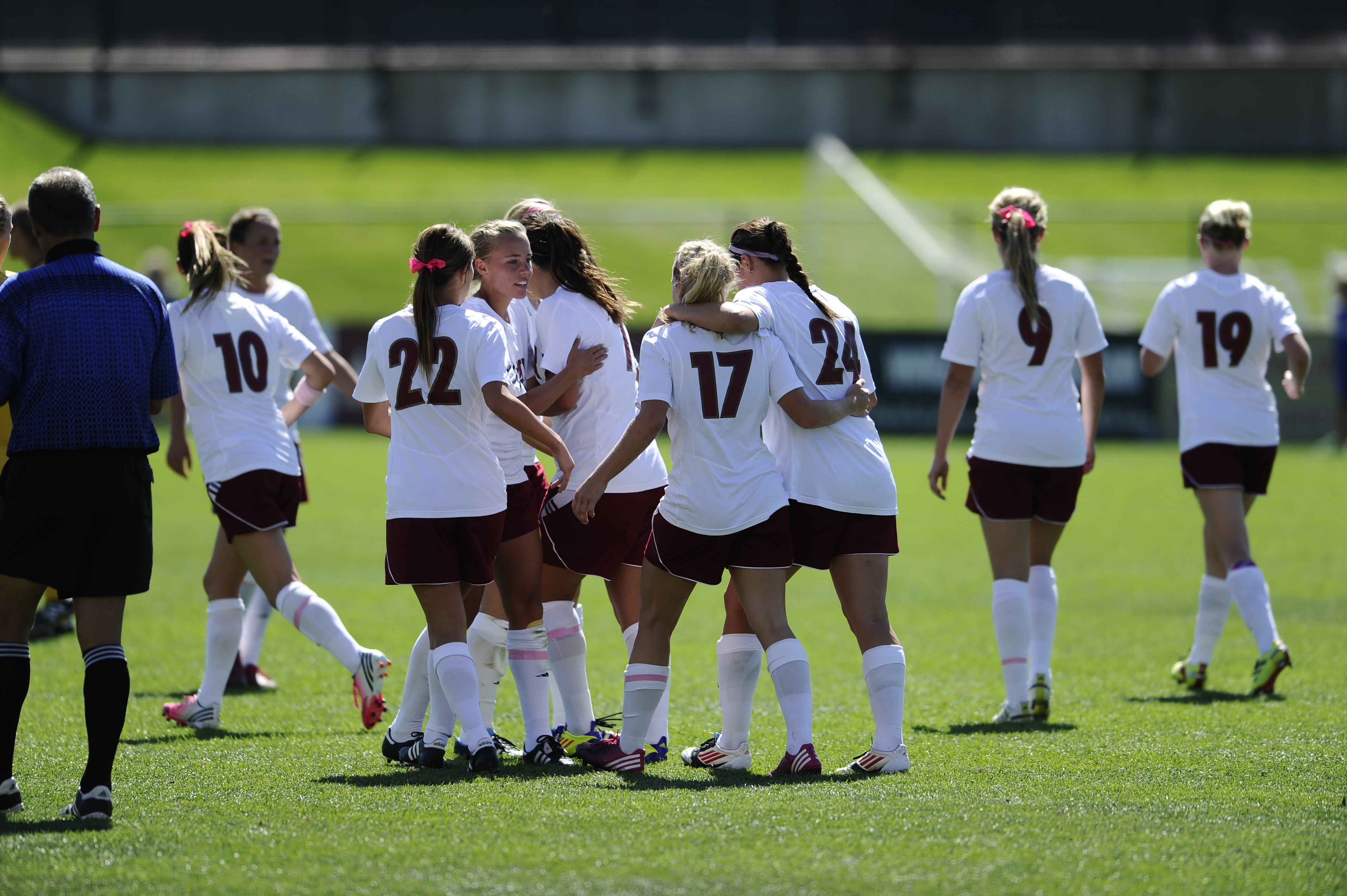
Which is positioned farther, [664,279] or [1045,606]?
[664,279]

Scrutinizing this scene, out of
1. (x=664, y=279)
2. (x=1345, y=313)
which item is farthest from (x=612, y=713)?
(x=664, y=279)

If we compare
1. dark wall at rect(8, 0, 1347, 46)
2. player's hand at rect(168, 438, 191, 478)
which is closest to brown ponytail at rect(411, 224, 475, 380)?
player's hand at rect(168, 438, 191, 478)

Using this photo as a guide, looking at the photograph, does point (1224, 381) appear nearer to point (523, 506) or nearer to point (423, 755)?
point (523, 506)

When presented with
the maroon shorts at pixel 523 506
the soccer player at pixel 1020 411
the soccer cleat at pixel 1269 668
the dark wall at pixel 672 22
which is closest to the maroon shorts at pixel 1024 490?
the soccer player at pixel 1020 411

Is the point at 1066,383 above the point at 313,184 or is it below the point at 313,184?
below

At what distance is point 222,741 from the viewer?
18.0ft

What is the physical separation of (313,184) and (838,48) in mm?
13797

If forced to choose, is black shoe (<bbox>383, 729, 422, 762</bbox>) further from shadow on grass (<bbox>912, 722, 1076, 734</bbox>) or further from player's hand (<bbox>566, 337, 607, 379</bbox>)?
shadow on grass (<bbox>912, 722, 1076, 734</bbox>)

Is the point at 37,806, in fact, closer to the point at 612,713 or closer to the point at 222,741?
the point at 222,741

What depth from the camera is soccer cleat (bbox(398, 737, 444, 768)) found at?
4.95m

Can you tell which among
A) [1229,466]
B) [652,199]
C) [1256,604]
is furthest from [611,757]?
[652,199]

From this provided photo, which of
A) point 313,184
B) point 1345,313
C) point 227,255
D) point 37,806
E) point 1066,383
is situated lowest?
point 37,806

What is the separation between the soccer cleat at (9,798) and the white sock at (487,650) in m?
1.62

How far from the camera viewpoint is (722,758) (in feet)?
16.1
